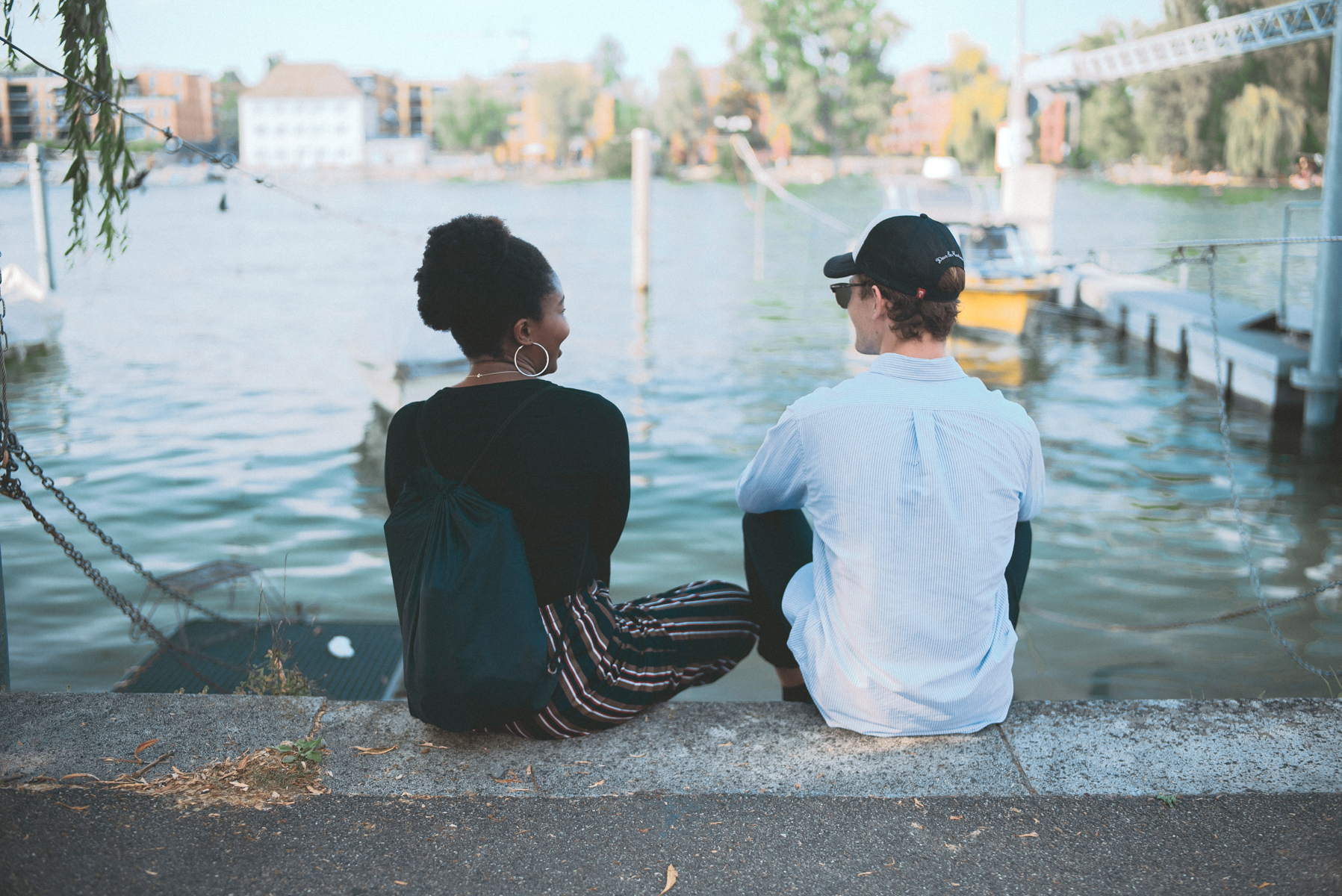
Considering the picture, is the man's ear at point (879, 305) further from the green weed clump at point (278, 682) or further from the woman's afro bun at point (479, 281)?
the green weed clump at point (278, 682)

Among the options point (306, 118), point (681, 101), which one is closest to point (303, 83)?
point (306, 118)

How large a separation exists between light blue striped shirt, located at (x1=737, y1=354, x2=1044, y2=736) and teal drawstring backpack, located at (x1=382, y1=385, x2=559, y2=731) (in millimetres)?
636

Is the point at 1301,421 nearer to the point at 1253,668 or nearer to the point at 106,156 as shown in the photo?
the point at 1253,668

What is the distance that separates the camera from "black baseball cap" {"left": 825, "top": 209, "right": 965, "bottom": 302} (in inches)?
93.9

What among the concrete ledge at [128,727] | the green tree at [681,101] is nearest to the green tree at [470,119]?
the green tree at [681,101]

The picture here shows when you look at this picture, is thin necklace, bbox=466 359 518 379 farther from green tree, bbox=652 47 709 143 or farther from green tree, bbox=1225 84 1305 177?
green tree, bbox=652 47 709 143

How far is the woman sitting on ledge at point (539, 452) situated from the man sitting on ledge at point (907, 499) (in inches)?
15.2

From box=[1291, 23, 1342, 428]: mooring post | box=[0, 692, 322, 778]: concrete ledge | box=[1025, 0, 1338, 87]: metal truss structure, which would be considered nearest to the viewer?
box=[0, 692, 322, 778]: concrete ledge

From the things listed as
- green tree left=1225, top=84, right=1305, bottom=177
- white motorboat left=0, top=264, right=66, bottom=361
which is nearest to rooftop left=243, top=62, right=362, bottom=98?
green tree left=1225, top=84, right=1305, bottom=177

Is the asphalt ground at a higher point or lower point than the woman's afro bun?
lower

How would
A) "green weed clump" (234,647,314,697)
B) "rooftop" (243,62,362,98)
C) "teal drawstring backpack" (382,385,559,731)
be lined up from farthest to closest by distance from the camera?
"rooftop" (243,62,362,98) < "green weed clump" (234,647,314,697) < "teal drawstring backpack" (382,385,559,731)

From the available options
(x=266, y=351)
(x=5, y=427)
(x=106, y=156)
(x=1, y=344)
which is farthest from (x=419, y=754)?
(x=266, y=351)

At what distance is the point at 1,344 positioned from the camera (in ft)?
9.51

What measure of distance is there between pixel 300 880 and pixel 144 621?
1.54 metres
